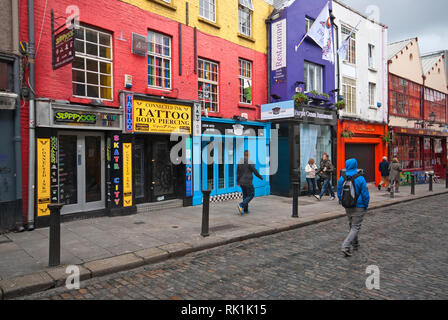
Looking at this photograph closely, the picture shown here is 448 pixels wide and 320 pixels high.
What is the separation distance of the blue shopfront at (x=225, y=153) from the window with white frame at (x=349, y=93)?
623cm

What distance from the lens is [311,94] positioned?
553 inches

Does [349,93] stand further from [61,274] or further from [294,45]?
[61,274]

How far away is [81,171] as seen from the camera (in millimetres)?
8625

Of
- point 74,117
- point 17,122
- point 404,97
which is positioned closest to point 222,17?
point 74,117

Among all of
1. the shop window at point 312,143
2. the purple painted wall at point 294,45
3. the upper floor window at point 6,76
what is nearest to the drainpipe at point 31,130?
the upper floor window at point 6,76

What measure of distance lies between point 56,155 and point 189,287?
18.2 feet

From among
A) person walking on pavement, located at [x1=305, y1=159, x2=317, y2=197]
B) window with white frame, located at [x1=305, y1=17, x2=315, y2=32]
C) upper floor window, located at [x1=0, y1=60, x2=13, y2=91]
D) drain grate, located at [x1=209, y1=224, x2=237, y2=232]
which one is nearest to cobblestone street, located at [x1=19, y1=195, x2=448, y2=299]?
drain grate, located at [x1=209, y1=224, x2=237, y2=232]

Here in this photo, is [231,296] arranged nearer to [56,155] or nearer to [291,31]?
[56,155]

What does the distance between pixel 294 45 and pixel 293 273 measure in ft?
37.3

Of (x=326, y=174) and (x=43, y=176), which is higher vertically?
(x=43, y=176)

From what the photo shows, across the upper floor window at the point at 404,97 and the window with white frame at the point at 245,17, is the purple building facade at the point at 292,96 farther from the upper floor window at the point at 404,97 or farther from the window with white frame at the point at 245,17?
the upper floor window at the point at 404,97

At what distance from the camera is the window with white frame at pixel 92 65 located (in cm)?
859
